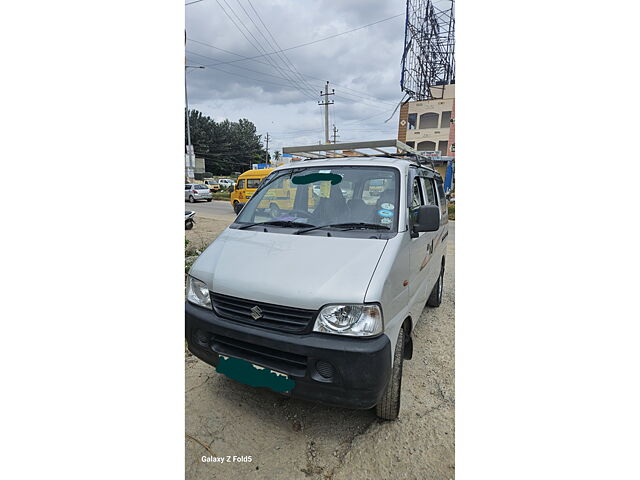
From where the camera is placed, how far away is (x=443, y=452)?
1841 millimetres

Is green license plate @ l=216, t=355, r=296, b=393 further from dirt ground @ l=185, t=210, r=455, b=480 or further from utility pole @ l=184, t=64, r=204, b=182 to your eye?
utility pole @ l=184, t=64, r=204, b=182

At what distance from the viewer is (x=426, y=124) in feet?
11.4

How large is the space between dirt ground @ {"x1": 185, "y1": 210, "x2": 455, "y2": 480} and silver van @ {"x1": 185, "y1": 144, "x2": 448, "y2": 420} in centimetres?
19

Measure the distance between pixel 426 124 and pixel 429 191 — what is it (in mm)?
786

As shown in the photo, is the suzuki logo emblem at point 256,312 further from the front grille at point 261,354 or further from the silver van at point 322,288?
the front grille at point 261,354

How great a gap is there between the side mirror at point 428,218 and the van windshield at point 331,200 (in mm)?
168

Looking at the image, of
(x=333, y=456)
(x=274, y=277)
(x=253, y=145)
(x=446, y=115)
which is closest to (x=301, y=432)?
(x=333, y=456)

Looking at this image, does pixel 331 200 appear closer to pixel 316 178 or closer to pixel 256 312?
pixel 316 178

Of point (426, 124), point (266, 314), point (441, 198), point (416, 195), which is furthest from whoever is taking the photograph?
point (441, 198)

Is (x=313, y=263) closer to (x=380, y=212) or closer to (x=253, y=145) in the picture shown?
(x=380, y=212)

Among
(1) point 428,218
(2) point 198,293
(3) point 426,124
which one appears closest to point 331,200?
(1) point 428,218

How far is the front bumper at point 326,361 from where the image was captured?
1.63 m

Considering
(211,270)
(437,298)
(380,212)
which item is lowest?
(437,298)

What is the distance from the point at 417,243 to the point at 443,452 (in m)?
1.29
